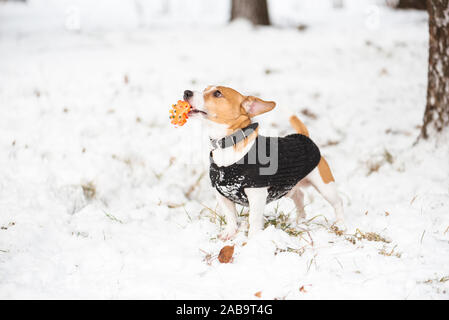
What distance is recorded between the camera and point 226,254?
2418mm

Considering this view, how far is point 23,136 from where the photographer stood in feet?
13.5

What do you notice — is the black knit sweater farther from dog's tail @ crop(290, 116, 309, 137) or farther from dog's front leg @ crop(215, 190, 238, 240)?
dog's tail @ crop(290, 116, 309, 137)

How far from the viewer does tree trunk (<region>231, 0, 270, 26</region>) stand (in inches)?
334

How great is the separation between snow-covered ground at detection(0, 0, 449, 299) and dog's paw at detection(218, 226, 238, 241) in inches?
2.4

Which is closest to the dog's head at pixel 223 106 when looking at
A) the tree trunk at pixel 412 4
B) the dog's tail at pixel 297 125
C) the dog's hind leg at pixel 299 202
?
the dog's tail at pixel 297 125

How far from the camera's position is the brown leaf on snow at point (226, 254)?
2.40 metres

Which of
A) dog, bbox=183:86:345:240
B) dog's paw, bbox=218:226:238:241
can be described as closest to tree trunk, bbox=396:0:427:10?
dog, bbox=183:86:345:240

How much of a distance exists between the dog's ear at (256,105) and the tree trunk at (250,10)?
6588mm

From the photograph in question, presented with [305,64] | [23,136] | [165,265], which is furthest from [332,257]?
[305,64]

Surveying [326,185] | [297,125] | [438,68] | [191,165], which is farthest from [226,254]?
[438,68]

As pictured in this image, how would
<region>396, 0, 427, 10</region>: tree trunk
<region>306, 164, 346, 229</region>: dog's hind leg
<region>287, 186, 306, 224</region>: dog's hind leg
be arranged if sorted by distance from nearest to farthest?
<region>306, 164, 346, 229</region>: dog's hind leg
<region>287, 186, 306, 224</region>: dog's hind leg
<region>396, 0, 427, 10</region>: tree trunk

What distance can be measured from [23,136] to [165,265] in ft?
8.71

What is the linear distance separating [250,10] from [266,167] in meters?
6.88

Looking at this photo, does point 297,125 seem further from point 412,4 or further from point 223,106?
point 412,4
